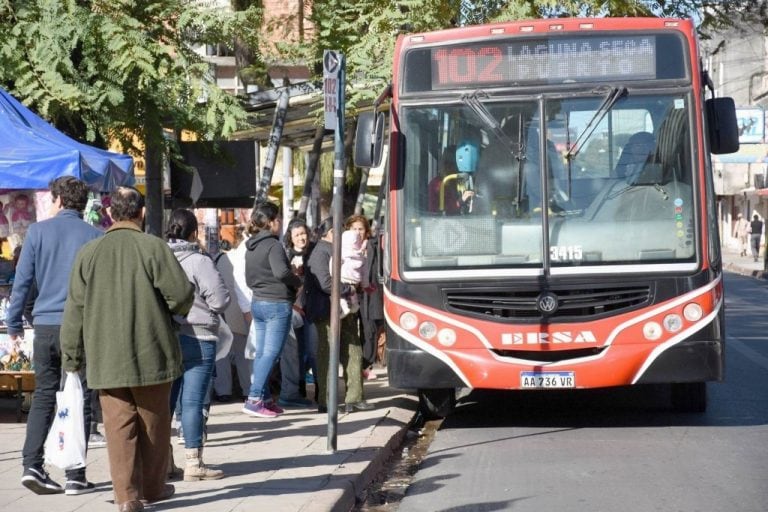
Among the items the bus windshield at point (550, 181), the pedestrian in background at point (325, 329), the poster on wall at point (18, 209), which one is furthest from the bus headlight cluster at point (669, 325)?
the poster on wall at point (18, 209)

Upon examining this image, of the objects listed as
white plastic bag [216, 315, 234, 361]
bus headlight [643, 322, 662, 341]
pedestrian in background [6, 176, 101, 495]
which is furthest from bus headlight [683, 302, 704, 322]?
pedestrian in background [6, 176, 101, 495]

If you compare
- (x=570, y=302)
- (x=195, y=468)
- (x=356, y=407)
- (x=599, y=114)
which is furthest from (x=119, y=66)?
(x=195, y=468)

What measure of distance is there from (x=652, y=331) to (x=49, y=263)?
15.7 feet

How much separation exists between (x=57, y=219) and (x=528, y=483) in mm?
3344

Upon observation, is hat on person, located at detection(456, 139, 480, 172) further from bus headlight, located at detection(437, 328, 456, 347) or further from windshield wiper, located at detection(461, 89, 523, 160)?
bus headlight, located at detection(437, 328, 456, 347)

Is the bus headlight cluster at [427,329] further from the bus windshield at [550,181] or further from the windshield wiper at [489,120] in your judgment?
the windshield wiper at [489,120]

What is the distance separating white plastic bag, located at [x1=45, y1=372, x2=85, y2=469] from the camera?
7.52m

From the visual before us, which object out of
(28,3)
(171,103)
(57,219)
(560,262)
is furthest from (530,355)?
(28,3)

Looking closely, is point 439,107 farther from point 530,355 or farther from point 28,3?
point 28,3

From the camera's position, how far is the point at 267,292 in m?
11.6

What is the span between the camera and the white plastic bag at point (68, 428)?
7516 millimetres

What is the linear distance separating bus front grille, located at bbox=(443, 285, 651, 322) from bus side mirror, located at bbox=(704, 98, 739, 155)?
1.35m

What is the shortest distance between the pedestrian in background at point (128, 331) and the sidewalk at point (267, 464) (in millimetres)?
523

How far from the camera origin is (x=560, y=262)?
10.8 meters
